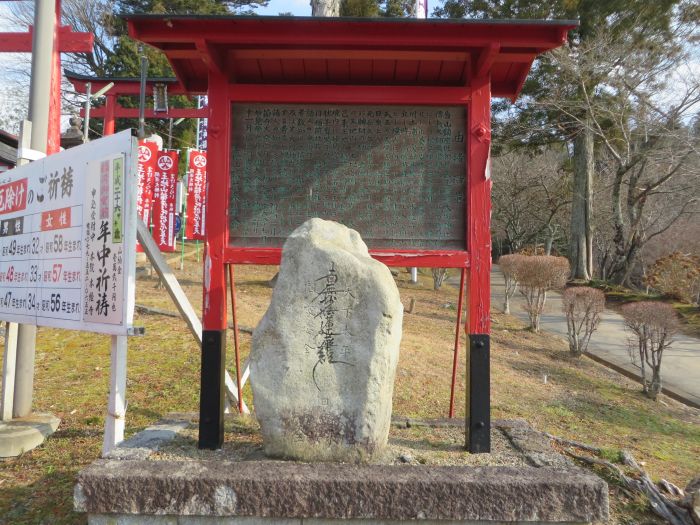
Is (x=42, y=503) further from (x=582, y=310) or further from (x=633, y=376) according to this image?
(x=582, y=310)

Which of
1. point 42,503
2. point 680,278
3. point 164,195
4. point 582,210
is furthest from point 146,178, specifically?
point 680,278

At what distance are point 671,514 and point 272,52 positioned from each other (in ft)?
14.2

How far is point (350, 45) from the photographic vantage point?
348 cm

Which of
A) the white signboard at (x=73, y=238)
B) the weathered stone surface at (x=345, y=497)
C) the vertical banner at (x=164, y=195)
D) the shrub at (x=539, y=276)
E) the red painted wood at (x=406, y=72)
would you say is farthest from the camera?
the shrub at (x=539, y=276)

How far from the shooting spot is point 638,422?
6.83 m

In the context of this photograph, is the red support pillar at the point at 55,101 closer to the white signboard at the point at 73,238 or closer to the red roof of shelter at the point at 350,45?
the white signboard at the point at 73,238

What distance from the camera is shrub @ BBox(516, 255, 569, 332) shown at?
12.1 metres

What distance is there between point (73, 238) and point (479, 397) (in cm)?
300

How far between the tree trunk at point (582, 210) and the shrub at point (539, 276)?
8.24 meters

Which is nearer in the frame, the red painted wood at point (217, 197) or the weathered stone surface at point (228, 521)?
the weathered stone surface at point (228, 521)

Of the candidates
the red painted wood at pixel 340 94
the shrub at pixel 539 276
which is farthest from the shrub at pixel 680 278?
the red painted wood at pixel 340 94

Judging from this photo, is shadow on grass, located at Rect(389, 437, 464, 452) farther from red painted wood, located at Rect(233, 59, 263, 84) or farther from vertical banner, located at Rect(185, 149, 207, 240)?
vertical banner, located at Rect(185, 149, 207, 240)

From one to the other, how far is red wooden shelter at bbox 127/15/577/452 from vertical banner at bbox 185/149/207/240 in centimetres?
793

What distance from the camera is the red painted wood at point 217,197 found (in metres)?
3.66
